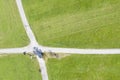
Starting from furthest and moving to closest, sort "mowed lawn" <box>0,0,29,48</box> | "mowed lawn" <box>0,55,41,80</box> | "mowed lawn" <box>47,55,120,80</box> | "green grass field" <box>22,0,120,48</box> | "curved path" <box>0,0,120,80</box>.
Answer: "mowed lawn" <box>0,0,29,48</box> → "mowed lawn" <box>0,55,41,80</box> → "green grass field" <box>22,0,120,48</box> → "curved path" <box>0,0,120,80</box> → "mowed lawn" <box>47,55,120,80</box>

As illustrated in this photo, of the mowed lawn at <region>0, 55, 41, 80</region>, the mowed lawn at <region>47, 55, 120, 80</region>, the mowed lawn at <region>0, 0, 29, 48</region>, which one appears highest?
the mowed lawn at <region>0, 0, 29, 48</region>

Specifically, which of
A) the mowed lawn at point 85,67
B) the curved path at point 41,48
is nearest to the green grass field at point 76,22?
the curved path at point 41,48

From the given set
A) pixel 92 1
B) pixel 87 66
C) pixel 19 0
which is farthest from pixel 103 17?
pixel 19 0

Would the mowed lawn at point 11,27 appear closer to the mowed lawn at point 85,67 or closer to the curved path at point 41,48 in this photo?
the curved path at point 41,48

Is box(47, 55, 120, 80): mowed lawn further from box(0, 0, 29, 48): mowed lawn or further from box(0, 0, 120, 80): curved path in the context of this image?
box(0, 0, 29, 48): mowed lawn

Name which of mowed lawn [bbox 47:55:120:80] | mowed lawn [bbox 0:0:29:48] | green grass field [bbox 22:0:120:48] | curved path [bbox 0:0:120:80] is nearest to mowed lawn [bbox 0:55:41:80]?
curved path [bbox 0:0:120:80]

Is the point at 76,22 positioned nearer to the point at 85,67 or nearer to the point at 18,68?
the point at 85,67
